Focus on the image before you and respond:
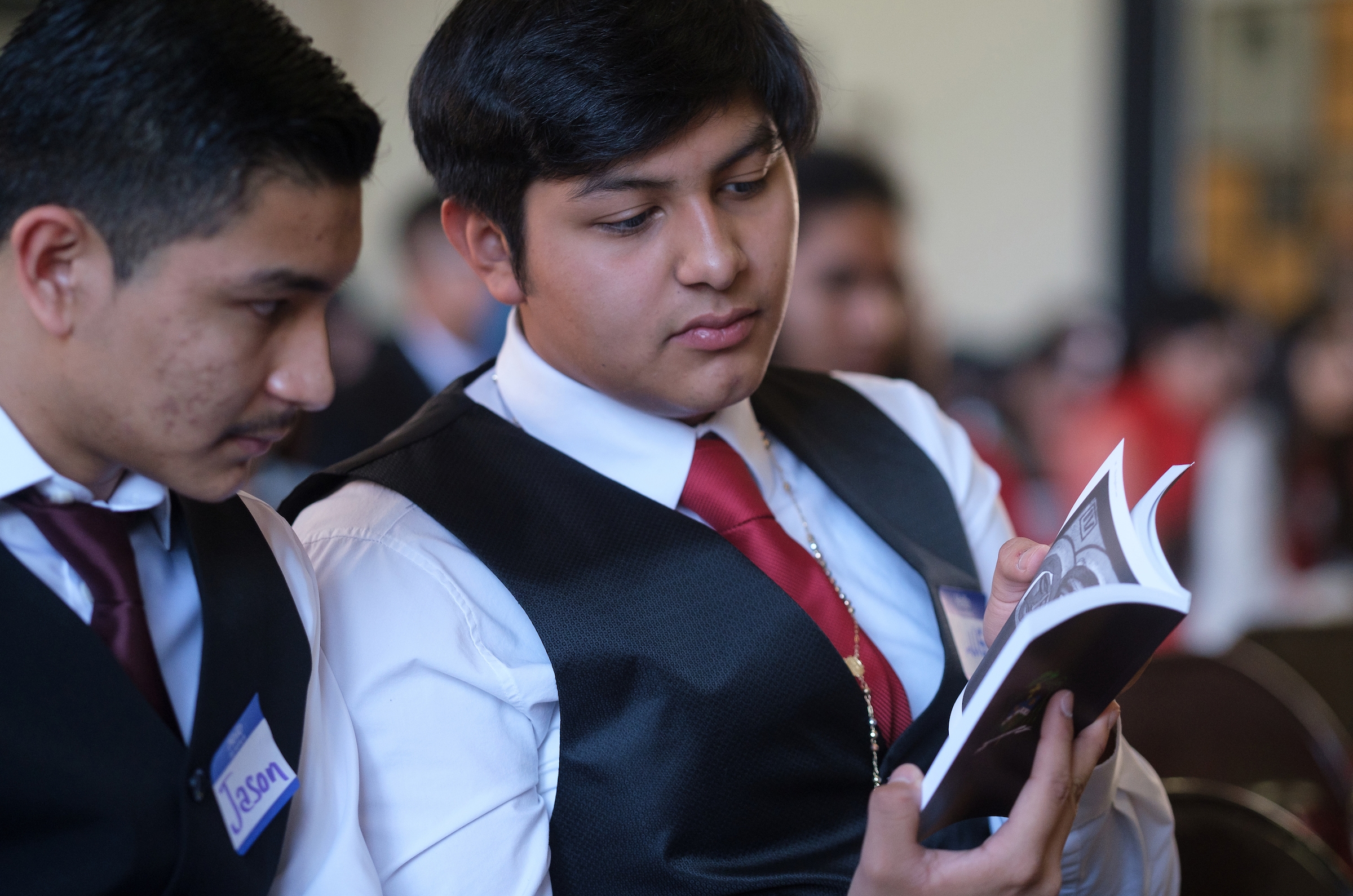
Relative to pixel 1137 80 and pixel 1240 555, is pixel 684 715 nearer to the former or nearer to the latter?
pixel 1240 555

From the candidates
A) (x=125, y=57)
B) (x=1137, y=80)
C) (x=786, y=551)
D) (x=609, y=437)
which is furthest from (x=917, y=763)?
(x=1137, y=80)

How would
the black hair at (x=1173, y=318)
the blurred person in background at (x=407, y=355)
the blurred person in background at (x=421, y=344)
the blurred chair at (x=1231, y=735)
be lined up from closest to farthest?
the blurred chair at (x=1231, y=735), the blurred person in background at (x=407, y=355), the blurred person in background at (x=421, y=344), the black hair at (x=1173, y=318)

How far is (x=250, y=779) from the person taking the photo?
912 millimetres

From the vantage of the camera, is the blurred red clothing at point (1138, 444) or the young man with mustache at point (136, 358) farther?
the blurred red clothing at point (1138, 444)

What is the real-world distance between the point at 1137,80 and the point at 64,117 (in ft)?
17.8

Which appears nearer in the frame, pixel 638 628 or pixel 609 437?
pixel 638 628

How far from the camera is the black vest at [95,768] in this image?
0.79 m

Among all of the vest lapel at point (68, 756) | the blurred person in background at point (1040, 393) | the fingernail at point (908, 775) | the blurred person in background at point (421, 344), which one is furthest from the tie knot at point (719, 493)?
the blurred person in background at point (1040, 393)

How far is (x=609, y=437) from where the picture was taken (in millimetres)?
1250

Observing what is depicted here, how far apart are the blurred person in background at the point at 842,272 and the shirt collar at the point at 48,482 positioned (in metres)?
1.61

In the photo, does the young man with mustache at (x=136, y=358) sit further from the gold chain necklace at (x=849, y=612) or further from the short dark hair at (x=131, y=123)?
the gold chain necklace at (x=849, y=612)

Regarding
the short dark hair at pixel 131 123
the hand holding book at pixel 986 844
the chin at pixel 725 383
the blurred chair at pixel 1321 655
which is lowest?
the blurred chair at pixel 1321 655

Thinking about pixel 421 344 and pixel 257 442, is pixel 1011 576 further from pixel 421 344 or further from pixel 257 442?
pixel 421 344

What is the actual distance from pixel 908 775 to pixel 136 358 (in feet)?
2.07
